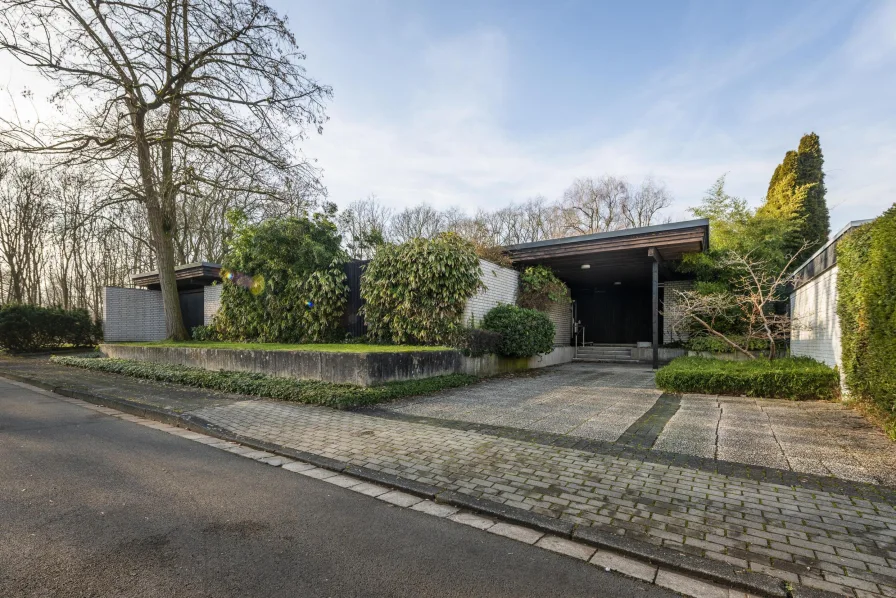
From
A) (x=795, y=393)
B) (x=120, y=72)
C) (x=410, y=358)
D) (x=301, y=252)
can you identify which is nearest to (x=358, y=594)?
(x=410, y=358)

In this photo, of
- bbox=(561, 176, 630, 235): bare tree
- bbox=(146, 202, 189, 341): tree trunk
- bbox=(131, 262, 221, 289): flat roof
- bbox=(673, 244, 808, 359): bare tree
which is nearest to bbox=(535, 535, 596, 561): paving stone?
bbox=(673, 244, 808, 359): bare tree

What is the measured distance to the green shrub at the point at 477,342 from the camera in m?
8.96

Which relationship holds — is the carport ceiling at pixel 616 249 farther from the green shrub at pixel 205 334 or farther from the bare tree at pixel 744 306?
the green shrub at pixel 205 334

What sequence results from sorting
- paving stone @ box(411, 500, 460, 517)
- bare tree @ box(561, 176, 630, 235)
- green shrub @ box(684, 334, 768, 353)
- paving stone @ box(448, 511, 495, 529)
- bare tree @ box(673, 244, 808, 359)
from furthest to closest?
bare tree @ box(561, 176, 630, 235) < green shrub @ box(684, 334, 768, 353) < bare tree @ box(673, 244, 808, 359) < paving stone @ box(411, 500, 460, 517) < paving stone @ box(448, 511, 495, 529)

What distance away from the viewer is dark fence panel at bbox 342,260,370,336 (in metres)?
10.6

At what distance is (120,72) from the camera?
33.8 feet

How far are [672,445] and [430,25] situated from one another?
746 cm

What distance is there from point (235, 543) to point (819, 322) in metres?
10.2

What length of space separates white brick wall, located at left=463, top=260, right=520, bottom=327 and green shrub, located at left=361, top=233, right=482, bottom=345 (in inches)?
16.4

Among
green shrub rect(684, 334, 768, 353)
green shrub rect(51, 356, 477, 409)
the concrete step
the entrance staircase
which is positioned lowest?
the concrete step

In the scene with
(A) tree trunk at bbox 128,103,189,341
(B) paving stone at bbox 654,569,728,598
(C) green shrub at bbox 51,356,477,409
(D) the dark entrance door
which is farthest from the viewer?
(D) the dark entrance door

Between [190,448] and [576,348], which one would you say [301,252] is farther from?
[576,348]

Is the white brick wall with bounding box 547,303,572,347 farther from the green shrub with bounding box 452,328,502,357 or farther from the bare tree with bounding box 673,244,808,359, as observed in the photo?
the green shrub with bounding box 452,328,502,357

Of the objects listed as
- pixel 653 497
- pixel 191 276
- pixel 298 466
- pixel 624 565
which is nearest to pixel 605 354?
pixel 653 497
